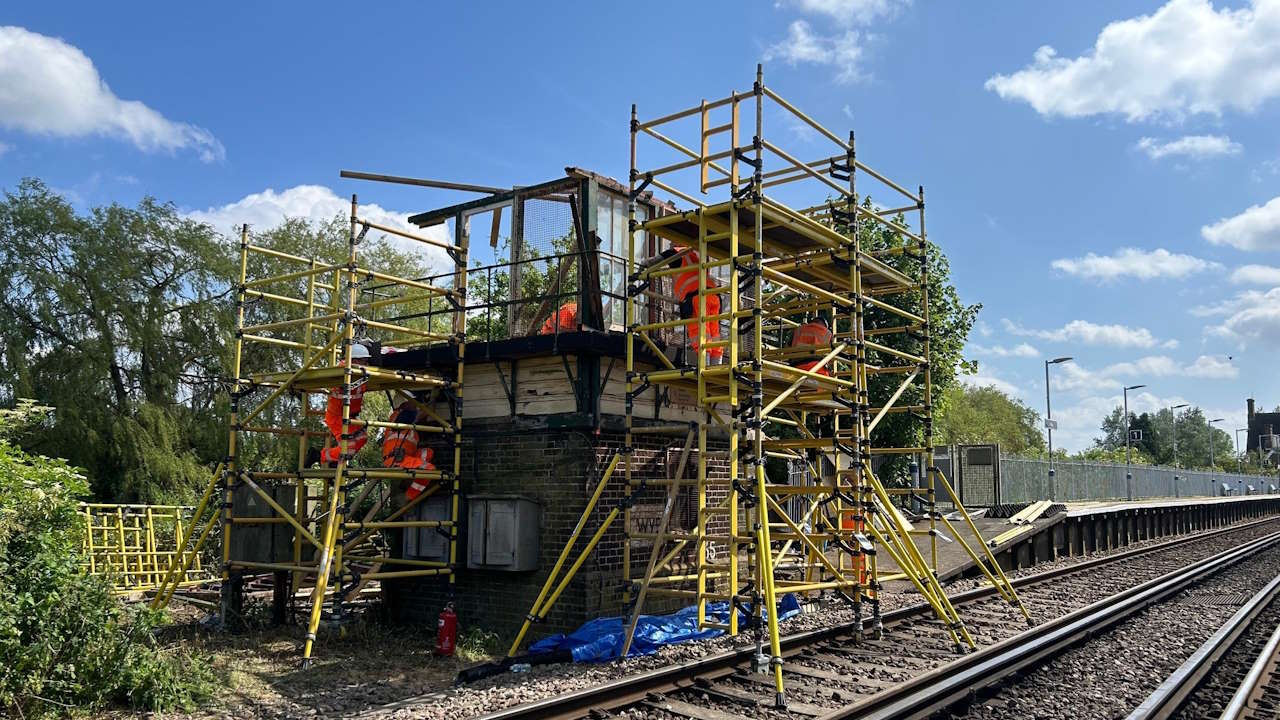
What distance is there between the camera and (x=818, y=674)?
8.65 meters

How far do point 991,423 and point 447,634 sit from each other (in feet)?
240

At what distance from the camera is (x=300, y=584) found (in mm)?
12914

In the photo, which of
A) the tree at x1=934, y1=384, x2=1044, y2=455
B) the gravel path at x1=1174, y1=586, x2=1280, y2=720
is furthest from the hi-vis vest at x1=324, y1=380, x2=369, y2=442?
the tree at x1=934, y1=384, x2=1044, y2=455

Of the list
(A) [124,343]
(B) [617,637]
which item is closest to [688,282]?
(B) [617,637]

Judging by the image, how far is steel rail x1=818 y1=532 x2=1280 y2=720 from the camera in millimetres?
7297

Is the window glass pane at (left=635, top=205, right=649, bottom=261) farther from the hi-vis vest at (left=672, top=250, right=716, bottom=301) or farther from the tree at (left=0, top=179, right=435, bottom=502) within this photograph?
the tree at (left=0, top=179, right=435, bottom=502)

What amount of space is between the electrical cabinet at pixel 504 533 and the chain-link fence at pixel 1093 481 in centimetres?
1995

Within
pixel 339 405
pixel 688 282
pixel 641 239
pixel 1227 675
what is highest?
pixel 641 239

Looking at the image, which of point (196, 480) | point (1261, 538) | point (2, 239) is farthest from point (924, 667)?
point (1261, 538)

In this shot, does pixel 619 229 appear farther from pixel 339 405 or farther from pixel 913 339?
pixel 913 339

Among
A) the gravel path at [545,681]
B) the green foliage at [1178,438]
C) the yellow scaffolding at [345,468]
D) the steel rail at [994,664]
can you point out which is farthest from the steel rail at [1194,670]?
the green foliage at [1178,438]

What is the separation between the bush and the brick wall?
370 cm

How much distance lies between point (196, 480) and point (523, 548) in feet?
53.7

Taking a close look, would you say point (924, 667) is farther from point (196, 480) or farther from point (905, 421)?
point (196, 480)
